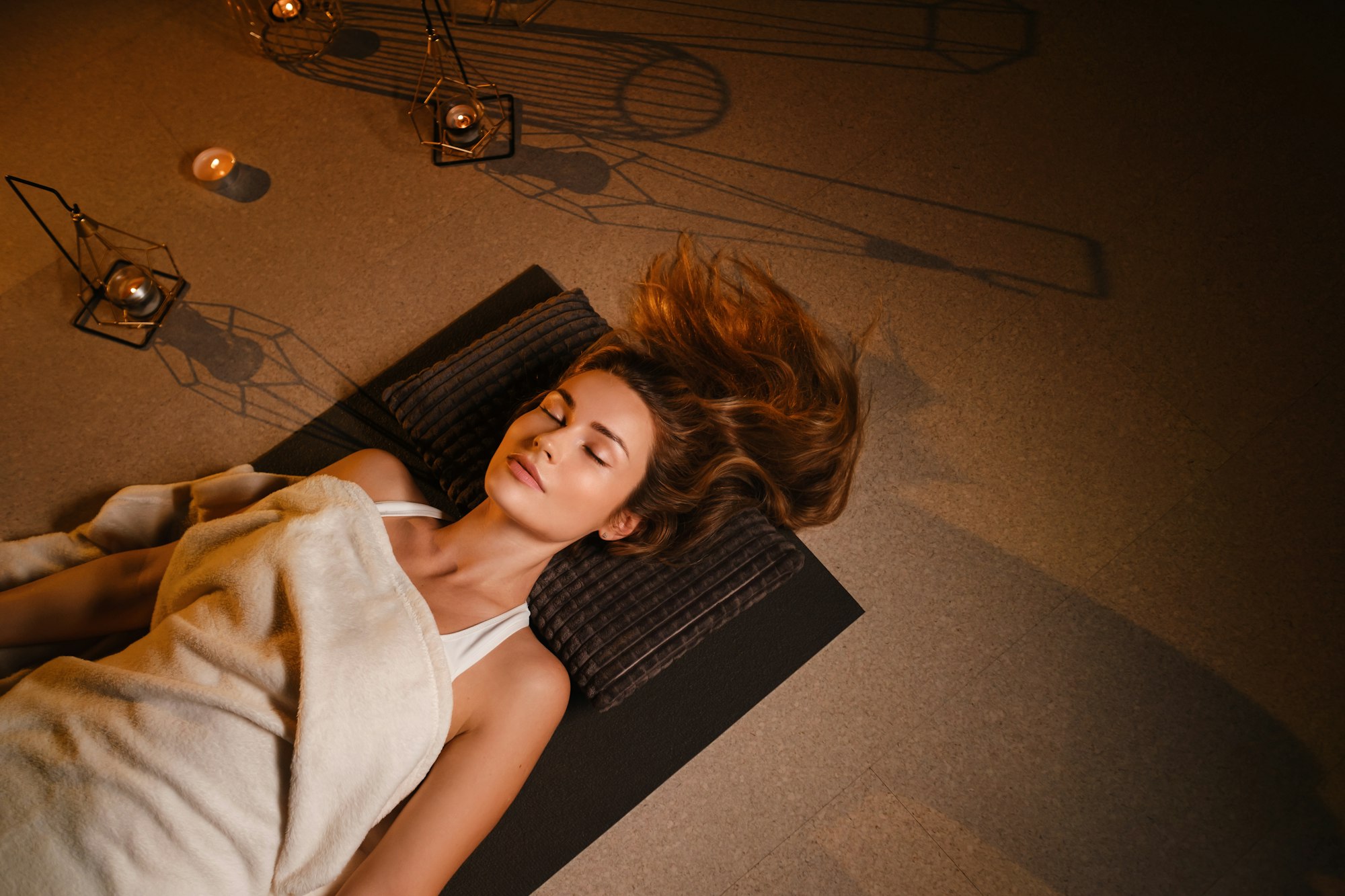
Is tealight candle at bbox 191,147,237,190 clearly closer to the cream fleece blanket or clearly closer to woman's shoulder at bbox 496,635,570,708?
the cream fleece blanket

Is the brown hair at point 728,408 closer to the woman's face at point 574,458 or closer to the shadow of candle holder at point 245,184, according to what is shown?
the woman's face at point 574,458

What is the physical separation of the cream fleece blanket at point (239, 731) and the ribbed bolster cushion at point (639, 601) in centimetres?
27

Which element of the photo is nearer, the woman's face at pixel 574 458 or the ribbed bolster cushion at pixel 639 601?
the woman's face at pixel 574 458

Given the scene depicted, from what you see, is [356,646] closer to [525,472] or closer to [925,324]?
[525,472]

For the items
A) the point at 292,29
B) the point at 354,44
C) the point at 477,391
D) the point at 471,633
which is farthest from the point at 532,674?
the point at 292,29

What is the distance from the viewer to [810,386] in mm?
1663

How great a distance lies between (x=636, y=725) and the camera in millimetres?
1586

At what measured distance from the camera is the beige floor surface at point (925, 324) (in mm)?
1637

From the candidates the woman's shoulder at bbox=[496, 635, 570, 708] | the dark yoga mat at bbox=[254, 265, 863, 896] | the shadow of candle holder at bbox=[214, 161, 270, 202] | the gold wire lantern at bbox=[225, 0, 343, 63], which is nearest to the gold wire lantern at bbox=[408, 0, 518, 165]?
the gold wire lantern at bbox=[225, 0, 343, 63]

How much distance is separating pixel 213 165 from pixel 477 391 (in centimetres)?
101

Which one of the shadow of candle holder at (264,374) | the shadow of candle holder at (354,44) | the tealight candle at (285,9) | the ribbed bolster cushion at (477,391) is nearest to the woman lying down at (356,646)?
the ribbed bolster cushion at (477,391)

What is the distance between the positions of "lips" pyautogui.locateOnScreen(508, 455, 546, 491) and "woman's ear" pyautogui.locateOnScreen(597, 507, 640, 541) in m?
0.20

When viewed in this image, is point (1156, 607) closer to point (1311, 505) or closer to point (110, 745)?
point (1311, 505)

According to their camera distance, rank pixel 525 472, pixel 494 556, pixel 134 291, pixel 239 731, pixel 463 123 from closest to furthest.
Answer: pixel 239 731 → pixel 525 472 → pixel 494 556 → pixel 134 291 → pixel 463 123
